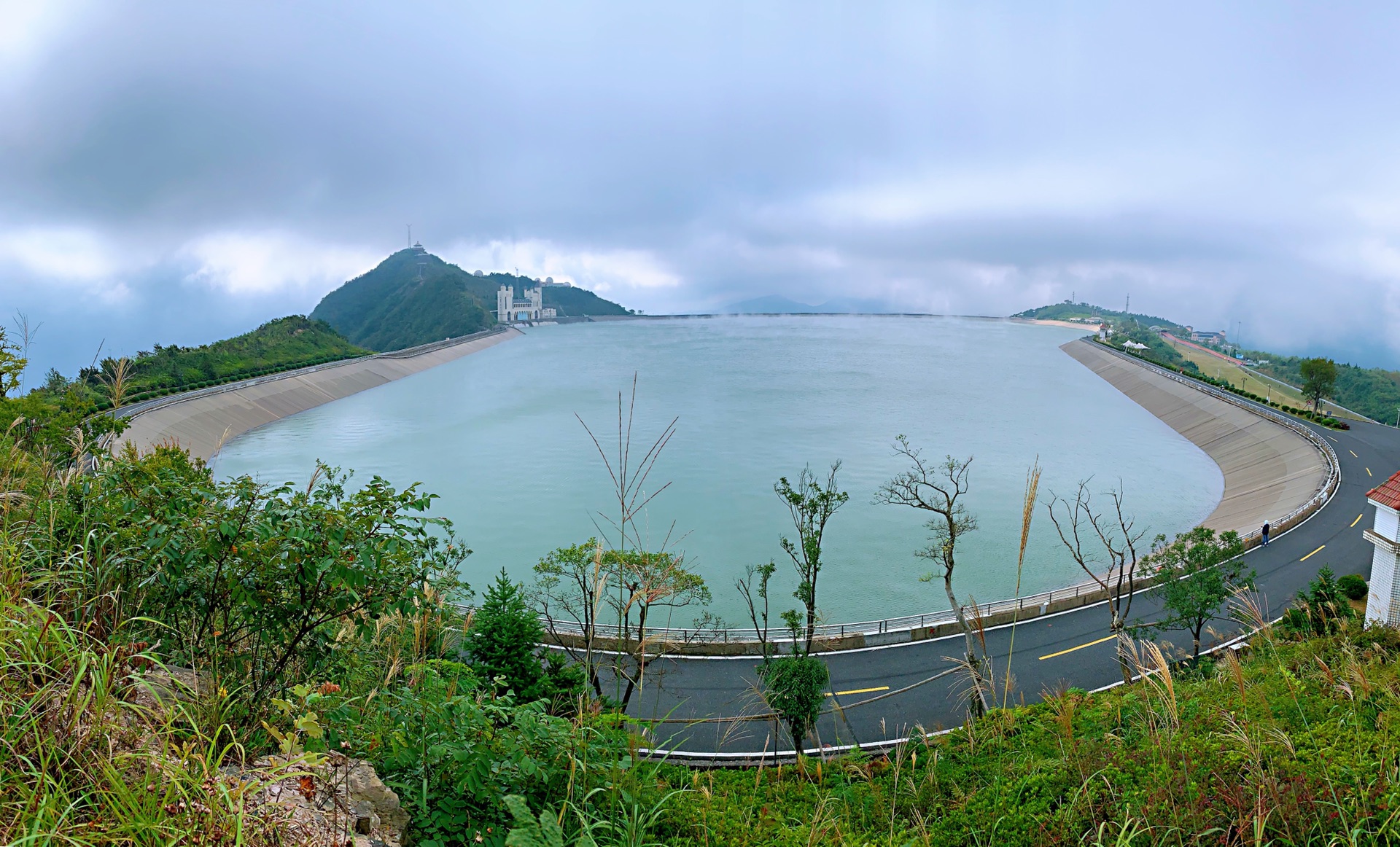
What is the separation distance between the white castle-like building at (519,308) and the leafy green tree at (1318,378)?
379 feet

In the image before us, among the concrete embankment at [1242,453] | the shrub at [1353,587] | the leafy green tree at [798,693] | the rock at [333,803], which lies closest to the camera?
the rock at [333,803]

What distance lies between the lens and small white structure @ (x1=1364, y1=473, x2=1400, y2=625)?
36.4 feet

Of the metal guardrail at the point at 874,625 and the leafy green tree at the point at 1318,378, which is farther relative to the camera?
the leafy green tree at the point at 1318,378

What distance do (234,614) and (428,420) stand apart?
41397mm

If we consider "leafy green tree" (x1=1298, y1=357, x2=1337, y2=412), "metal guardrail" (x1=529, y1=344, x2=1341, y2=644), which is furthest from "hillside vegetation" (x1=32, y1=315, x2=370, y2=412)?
"leafy green tree" (x1=1298, y1=357, x2=1337, y2=412)

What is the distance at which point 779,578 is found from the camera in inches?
749

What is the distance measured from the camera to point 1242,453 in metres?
33.5

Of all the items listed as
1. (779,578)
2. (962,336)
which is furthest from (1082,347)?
(779,578)

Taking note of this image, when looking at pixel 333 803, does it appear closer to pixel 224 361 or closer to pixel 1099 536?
pixel 1099 536

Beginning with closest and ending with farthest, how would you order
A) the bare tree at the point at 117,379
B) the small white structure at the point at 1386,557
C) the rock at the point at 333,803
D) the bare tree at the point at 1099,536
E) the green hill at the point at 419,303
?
1. the rock at the point at 333,803
2. the bare tree at the point at 117,379
3. the small white structure at the point at 1386,557
4. the bare tree at the point at 1099,536
5. the green hill at the point at 419,303

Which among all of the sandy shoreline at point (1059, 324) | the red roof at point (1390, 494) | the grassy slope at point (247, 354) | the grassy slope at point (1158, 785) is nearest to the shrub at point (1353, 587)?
the red roof at point (1390, 494)

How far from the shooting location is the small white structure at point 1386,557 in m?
11.1

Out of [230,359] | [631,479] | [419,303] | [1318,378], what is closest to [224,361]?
[230,359]

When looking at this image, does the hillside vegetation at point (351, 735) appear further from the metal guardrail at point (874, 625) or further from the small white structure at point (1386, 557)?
the small white structure at point (1386, 557)
